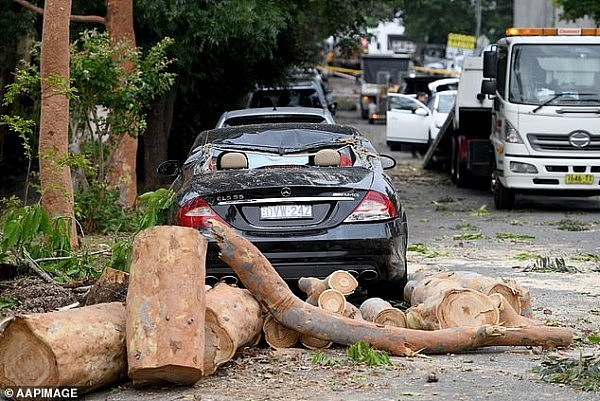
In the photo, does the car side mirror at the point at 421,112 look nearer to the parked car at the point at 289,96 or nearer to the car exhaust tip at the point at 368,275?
the parked car at the point at 289,96

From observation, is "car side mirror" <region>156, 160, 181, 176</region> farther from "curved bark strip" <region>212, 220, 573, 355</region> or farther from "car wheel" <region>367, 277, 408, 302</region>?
"curved bark strip" <region>212, 220, 573, 355</region>

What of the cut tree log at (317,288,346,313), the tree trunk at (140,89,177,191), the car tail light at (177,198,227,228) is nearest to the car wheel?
the car tail light at (177,198,227,228)

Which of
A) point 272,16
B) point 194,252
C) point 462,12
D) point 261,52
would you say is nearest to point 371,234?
point 194,252

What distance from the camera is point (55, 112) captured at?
44.1 ft

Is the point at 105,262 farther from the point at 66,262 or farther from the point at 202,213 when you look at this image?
the point at 202,213

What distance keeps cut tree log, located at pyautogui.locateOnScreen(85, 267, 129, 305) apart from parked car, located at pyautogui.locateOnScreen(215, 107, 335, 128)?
19.5 feet

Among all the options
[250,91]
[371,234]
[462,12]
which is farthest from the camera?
[462,12]

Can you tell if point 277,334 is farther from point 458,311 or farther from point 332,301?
point 458,311

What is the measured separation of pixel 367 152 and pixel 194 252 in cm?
380

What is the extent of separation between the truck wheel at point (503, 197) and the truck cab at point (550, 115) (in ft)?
0.16

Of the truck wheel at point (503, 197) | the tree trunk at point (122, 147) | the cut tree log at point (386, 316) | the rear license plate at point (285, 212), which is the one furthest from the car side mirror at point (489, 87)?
the cut tree log at point (386, 316)

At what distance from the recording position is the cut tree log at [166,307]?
7.04m

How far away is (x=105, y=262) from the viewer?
11.2 metres

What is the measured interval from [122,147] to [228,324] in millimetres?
10999
